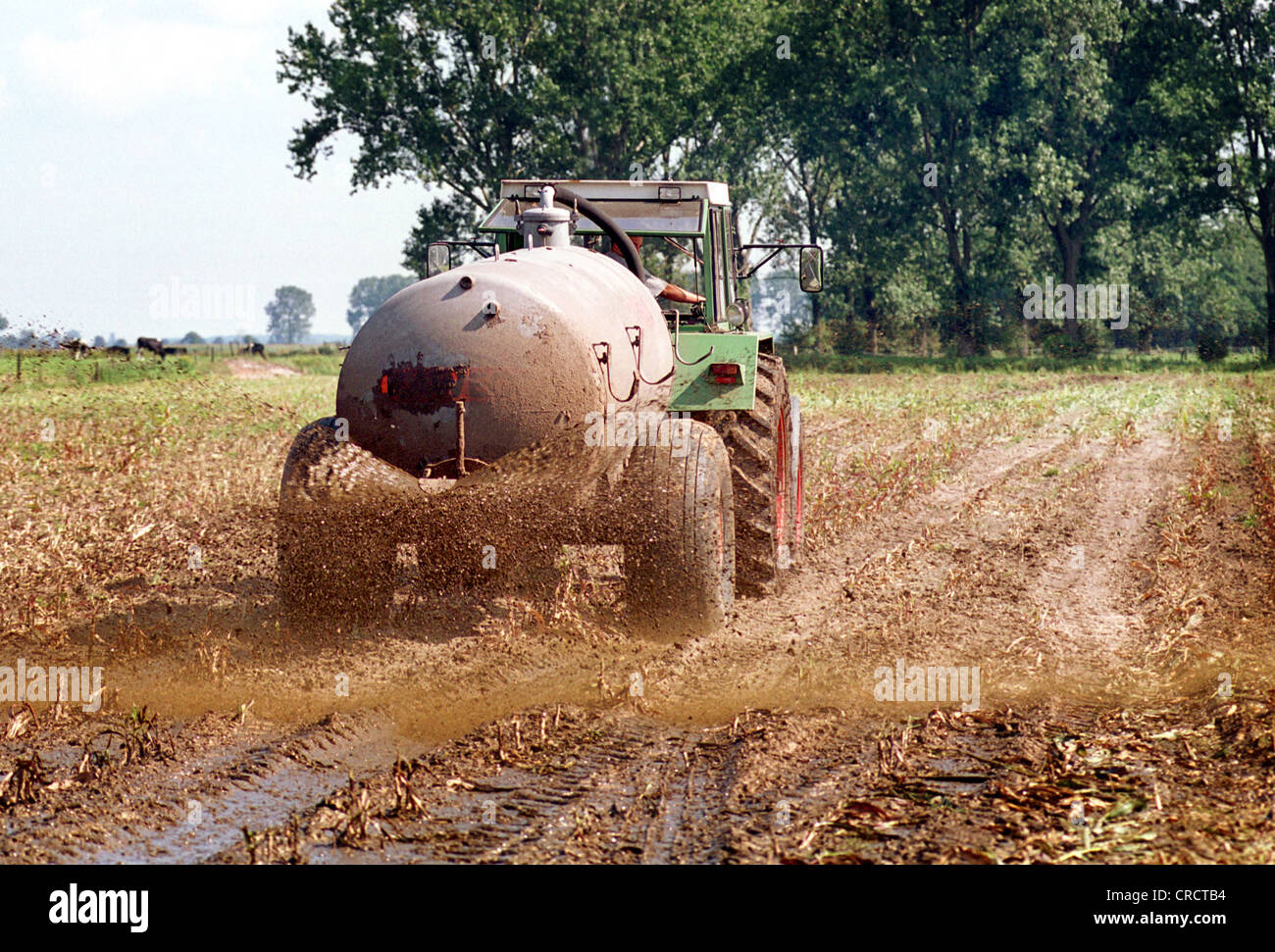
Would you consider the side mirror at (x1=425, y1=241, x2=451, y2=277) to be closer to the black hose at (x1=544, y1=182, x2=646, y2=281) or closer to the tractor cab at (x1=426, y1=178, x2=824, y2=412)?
the tractor cab at (x1=426, y1=178, x2=824, y2=412)

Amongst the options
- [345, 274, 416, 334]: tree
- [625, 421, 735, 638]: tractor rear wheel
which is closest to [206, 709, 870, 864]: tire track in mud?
[625, 421, 735, 638]: tractor rear wheel

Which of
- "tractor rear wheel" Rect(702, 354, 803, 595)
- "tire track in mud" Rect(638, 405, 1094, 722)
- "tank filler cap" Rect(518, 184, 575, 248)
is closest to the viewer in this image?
"tire track in mud" Rect(638, 405, 1094, 722)

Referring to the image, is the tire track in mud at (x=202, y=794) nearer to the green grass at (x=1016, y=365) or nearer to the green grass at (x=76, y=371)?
the green grass at (x=76, y=371)

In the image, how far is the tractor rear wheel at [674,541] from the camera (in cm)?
638

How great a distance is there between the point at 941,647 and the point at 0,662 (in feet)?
16.2

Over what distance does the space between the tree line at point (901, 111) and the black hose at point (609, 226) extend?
101 ft

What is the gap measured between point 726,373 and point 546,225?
1520 mm

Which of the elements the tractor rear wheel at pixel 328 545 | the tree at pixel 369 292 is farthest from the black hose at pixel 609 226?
the tree at pixel 369 292

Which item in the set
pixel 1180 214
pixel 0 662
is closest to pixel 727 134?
pixel 1180 214

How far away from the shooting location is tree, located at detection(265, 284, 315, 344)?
572 ft

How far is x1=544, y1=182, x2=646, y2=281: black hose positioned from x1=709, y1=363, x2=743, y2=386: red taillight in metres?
0.99

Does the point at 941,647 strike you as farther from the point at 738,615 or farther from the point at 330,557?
the point at 330,557

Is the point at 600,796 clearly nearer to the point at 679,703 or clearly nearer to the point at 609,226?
the point at 679,703

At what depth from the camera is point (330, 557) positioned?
6.30 meters
